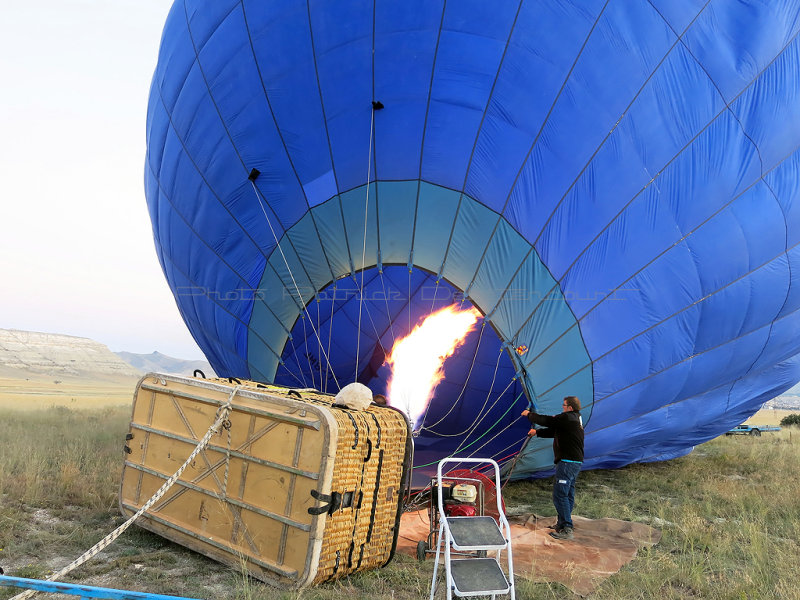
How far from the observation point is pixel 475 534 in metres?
3.37

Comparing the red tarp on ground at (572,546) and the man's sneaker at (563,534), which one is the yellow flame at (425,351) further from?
the man's sneaker at (563,534)

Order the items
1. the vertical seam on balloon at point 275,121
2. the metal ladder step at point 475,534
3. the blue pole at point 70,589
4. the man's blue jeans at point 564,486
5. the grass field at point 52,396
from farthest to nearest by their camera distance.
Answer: the grass field at point 52,396
the vertical seam on balloon at point 275,121
the man's blue jeans at point 564,486
the metal ladder step at point 475,534
the blue pole at point 70,589

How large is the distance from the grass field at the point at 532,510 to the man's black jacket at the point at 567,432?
87 cm

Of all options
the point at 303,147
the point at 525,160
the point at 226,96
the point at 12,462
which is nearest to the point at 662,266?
the point at 525,160

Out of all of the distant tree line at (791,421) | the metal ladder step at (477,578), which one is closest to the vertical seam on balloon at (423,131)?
the metal ladder step at (477,578)

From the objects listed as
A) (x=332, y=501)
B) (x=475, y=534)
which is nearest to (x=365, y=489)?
(x=332, y=501)

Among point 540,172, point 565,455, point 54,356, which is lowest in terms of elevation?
point 54,356

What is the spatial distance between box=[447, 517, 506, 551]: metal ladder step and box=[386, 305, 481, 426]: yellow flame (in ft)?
12.5

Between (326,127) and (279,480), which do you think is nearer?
(279,480)

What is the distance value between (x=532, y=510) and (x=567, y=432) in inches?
52.4

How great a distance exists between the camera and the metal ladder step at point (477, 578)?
3.12 meters

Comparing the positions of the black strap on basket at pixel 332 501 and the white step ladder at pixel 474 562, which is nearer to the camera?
the white step ladder at pixel 474 562

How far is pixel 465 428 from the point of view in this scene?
999 cm

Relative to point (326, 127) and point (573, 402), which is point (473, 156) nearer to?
point (326, 127)
